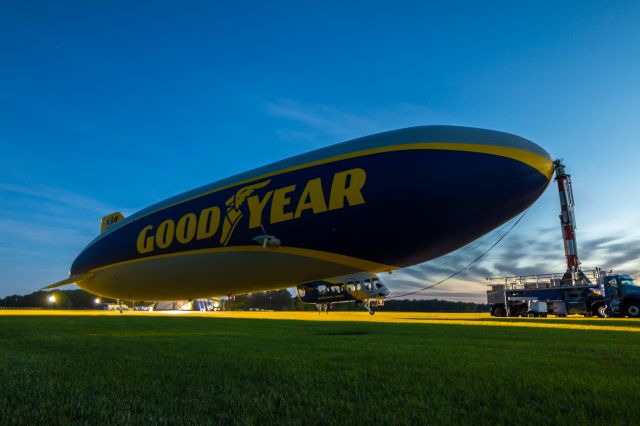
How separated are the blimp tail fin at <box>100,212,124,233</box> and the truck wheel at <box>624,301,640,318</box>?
118ft

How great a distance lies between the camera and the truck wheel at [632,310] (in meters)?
28.1

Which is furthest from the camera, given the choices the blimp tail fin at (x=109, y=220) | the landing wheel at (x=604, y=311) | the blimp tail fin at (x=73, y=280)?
the landing wheel at (x=604, y=311)

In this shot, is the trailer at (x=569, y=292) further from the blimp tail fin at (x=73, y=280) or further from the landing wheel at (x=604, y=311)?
the blimp tail fin at (x=73, y=280)

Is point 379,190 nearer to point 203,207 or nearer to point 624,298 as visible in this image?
point 203,207

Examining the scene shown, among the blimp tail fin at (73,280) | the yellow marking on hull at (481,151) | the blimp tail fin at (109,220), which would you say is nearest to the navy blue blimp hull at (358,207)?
the yellow marking on hull at (481,151)

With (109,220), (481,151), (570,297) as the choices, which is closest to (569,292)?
(570,297)

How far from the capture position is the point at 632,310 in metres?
28.2

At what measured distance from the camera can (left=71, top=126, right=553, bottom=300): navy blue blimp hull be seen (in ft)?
34.3

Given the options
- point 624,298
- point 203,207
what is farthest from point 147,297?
point 624,298

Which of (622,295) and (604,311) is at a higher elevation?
(622,295)

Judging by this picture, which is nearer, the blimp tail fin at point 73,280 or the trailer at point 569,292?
the blimp tail fin at point 73,280

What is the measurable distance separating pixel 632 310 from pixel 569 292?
480 centimetres

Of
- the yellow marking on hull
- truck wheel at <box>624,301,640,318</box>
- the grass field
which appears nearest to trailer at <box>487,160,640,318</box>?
truck wheel at <box>624,301,640,318</box>

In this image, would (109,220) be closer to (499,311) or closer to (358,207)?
(358,207)
